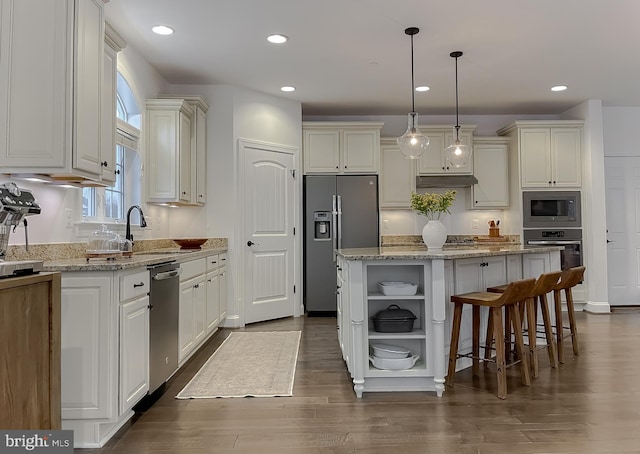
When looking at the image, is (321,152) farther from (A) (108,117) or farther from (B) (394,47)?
(A) (108,117)

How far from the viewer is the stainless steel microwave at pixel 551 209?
5.77 metres

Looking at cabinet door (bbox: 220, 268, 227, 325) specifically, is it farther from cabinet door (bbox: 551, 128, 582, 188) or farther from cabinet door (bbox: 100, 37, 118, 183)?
cabinet door (bbox: 551, 128, 582, 188)

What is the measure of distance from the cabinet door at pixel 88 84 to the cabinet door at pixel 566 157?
18.2ft

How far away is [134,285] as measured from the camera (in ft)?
7.82

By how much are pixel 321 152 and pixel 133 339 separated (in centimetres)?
391

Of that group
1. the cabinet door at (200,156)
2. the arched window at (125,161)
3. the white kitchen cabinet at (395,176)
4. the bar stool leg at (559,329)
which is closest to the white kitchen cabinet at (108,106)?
the arched window at (125,161)

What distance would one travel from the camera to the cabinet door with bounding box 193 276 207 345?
11.8 feet

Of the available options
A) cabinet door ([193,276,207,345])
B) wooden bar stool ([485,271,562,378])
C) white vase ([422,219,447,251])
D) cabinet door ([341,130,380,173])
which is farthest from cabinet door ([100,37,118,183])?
cabinet door ([341,130,380,173])

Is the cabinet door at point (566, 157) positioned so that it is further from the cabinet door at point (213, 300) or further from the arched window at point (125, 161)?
the arched window at point (125, 161)

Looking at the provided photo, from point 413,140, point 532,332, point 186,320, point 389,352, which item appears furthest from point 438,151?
point 186,320

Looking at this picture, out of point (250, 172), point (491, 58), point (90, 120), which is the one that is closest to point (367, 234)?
point (250, 172)

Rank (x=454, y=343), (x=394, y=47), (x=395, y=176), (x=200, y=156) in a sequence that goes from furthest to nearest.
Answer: (x=395, y=176) < (x=200, y=156) < (x=394, y=47) < (x=454, y=343)

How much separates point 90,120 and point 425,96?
4246 mm

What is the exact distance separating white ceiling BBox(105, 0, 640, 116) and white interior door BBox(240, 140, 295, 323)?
0.86 meters
